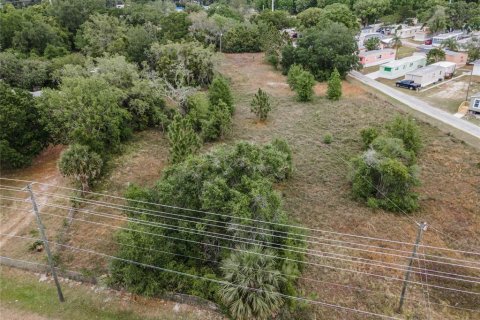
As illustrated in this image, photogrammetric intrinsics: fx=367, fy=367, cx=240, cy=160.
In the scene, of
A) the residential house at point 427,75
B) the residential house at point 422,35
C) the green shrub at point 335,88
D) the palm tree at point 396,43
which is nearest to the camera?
the green shrub at point 335,88

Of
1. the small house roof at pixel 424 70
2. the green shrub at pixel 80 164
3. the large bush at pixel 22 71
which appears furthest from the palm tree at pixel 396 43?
the green shrub at pixel 80 164

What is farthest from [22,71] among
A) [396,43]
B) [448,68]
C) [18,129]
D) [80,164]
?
[396,43]

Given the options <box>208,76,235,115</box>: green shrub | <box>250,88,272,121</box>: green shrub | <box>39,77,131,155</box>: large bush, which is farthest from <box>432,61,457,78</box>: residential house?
<box>39,77,131,155</box>: large bush

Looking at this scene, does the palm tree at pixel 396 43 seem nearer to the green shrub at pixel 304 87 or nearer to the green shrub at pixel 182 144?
the green shrub at pixel 304 87

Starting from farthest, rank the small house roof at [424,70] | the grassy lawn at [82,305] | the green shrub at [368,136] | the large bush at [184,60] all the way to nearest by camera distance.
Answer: the small house roof at [424,70] → the large bush at [184,60] → the green shrub at [368,136] → the grassy lawn at [82,305]

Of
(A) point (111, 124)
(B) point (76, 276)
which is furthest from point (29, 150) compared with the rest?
(B) point (76, 276)
